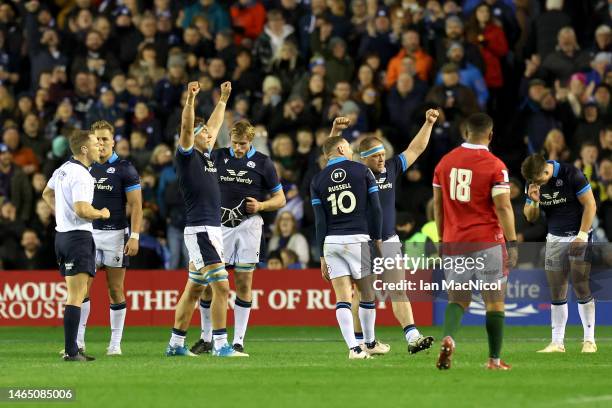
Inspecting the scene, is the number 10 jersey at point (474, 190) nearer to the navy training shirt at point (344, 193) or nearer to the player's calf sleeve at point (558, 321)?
the navy training shirt at point (344, 193)

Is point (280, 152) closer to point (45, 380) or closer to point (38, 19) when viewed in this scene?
point (38, 19)

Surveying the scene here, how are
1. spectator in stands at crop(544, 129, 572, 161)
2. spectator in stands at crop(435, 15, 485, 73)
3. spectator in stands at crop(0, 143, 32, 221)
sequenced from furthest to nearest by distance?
1. spectator in stands at crop(0, 143, 32, 221)
2. spectator in stands at crop(435, 15, 485, 73)
3. spectator in stands at crop(544, 129, 572, 161)

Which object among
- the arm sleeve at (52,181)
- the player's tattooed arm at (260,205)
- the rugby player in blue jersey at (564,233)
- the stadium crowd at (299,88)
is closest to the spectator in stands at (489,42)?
the stadium crowd at (299,88)

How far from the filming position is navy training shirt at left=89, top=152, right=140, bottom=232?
651 inches

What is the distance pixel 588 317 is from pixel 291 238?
7650 millimetres

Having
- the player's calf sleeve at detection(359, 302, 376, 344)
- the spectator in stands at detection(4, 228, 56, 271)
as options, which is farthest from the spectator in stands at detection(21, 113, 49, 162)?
the player's calf sleeve at detection(359, 302, 376, 344)

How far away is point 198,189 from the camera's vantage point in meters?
15.6

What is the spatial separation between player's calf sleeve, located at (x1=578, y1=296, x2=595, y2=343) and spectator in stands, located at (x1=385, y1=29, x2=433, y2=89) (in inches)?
358

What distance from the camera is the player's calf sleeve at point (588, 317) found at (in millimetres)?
16609

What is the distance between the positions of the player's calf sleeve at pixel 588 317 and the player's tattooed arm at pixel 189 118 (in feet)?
17.7

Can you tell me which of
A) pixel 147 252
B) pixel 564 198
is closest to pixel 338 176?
pixel 564 198

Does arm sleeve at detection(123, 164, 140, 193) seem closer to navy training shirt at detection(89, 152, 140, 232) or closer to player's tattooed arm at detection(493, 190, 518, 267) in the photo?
navy training shirt at detection(89, 152, 140, 232)

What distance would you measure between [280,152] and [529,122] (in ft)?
14.8

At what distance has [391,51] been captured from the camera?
1025 inches
